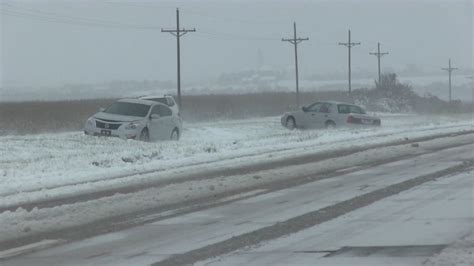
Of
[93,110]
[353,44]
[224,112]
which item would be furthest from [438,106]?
[93,110]

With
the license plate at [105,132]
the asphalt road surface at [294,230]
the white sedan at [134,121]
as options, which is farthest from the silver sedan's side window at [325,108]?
the asphalt road surface at [294,230]

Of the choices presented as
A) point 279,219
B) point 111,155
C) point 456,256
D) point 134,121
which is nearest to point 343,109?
point 134,121

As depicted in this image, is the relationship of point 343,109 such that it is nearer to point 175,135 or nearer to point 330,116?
point 330,116

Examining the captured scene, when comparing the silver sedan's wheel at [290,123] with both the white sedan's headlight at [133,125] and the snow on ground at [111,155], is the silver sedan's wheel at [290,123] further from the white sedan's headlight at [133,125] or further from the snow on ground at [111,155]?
the white sedan's headlight at [133,125]

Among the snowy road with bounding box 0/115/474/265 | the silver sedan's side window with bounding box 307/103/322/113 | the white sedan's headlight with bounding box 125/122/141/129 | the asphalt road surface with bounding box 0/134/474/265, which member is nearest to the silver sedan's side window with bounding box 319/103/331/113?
the silver sedan's side window with bounding box 307/103/322/113

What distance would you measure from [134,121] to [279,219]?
48.4 ft

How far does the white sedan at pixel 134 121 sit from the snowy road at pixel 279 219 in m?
8.89

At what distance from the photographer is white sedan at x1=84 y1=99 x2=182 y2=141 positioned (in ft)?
77.0

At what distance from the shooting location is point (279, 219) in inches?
374

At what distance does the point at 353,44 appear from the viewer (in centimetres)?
6825

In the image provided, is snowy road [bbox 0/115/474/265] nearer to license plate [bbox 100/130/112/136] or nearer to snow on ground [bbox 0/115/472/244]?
snow on ground [bbox 0/115/472/244]

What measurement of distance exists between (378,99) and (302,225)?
6986cm

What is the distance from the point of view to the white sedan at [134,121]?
77.0ft

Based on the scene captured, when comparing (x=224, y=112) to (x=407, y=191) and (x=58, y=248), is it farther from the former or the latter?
(x=58, y=248)
